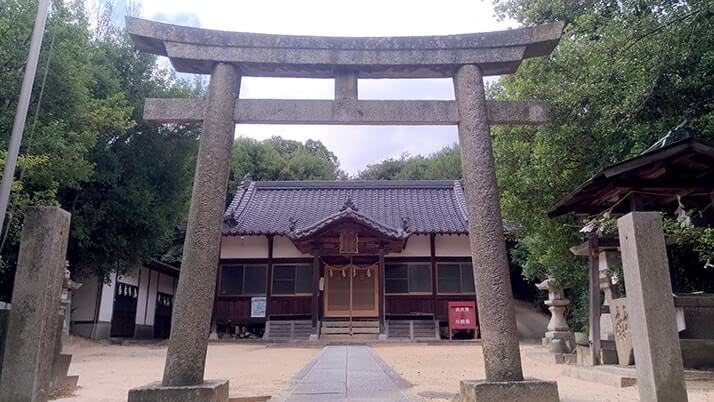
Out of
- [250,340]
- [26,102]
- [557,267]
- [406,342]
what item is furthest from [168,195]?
[557,267]

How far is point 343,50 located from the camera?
585 cm

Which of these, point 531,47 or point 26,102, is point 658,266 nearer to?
point 531,47

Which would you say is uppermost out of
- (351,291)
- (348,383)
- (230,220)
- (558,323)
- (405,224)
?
(230,220)

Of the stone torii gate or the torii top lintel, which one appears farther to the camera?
the torii top lintel

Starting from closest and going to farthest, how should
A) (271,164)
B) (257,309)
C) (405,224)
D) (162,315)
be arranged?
(405,224) → (257,309) → (162,315) → (271,164)

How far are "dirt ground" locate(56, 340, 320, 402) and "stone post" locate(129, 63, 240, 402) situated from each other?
4.51 ft

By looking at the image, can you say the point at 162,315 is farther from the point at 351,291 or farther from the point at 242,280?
the point at 351,291

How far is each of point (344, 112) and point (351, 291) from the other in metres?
13.8

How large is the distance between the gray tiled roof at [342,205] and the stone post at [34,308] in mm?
13485

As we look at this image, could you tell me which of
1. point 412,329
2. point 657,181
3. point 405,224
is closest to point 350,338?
point 412,329

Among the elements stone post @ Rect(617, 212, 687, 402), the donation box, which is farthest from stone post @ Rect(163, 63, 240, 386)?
the donation box

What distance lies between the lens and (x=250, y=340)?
17.9m

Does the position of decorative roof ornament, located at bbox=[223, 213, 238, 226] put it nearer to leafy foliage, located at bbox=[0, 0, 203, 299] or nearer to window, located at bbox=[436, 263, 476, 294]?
leafy foliage, located at bbox=[0, 0, 203, 299]

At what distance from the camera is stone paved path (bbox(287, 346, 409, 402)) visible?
5.49 m
